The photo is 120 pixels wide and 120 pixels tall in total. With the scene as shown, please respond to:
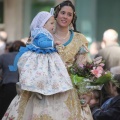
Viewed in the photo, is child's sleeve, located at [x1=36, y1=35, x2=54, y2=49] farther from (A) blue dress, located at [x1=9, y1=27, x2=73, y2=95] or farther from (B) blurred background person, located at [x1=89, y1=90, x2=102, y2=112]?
(B) blurred background person, located at [x1=89, y1=90, x2=102, y2=112]

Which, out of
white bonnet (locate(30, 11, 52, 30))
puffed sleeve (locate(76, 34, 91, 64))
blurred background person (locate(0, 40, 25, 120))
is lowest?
blurred background person (locate(0, 40, 25, 120))

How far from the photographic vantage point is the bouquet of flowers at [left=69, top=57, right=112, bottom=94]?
624 centimetres

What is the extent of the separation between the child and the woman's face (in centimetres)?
22

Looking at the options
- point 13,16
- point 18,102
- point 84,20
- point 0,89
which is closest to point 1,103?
point 0,89

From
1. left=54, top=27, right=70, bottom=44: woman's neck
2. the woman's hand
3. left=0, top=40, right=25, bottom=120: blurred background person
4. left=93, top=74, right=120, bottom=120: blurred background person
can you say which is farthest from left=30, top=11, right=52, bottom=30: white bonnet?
left=0, top=40, right=25, bottom=120: blurred background person

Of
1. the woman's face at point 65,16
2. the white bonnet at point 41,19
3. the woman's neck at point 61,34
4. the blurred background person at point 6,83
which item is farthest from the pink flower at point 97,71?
the blurred background person at point 6,83

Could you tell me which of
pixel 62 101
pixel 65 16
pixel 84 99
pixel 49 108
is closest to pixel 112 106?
pixel 84 99

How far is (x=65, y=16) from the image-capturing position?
6430 mm

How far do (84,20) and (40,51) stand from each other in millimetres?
10272

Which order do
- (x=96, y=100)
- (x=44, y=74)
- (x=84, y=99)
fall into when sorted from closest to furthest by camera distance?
(x=44, y=74)
(x=84, y=99)
(x=96, y=100)

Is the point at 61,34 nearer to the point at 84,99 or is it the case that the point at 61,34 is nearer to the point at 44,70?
the point at 44,70

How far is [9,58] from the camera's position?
9094 mm

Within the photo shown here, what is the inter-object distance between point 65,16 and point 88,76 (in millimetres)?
661

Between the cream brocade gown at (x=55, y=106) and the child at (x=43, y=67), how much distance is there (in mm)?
112
